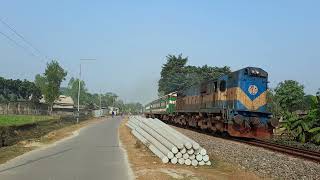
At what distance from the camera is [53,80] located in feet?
321

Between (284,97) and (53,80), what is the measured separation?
155ft

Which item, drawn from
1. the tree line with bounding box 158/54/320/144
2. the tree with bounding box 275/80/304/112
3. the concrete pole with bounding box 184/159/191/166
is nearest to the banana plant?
the tree line with bounding box 158/54/320/144

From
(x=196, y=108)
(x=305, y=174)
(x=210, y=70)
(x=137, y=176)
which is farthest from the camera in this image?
(x=210, y=70)

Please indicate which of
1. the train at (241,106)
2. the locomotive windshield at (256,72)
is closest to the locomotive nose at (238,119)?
the train at (241,106)

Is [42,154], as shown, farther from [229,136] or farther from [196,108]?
[196,108]

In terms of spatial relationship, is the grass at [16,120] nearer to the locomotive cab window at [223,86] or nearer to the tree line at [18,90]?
the locomotive cab window at [223,86]

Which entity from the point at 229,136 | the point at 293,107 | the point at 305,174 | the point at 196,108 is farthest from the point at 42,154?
the point at 293,107

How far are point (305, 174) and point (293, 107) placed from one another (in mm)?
64709

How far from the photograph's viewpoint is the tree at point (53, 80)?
3698 inches

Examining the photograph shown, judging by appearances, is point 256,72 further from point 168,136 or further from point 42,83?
point 42,83

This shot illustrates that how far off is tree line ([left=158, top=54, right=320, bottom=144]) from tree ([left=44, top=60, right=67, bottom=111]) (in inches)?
900

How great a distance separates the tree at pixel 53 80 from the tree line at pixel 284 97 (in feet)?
75.0

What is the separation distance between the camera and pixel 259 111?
28188 mm

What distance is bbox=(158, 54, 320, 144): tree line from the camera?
29.4 m
